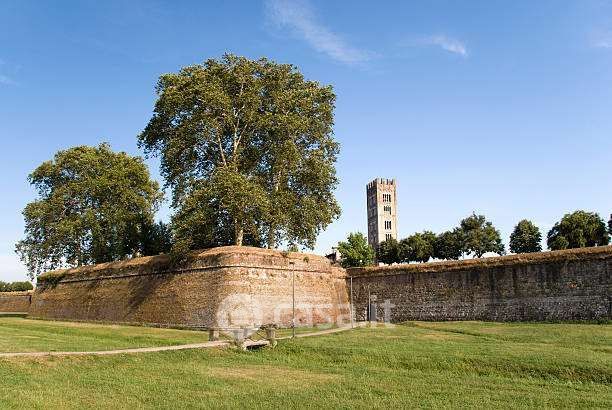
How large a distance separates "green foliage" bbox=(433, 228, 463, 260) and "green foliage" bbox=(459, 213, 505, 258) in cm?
84

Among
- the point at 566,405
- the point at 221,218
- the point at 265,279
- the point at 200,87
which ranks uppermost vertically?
the point at 200,87

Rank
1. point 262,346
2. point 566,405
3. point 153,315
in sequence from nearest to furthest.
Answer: point 566,405
point 262,346
point 153,315

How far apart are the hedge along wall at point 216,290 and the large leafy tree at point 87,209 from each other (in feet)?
19.7

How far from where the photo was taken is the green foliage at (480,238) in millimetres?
54781

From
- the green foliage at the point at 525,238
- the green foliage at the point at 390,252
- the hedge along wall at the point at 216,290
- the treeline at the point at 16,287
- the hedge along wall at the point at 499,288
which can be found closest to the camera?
the hedge along wall at the point at 499,288

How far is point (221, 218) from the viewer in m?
31.8

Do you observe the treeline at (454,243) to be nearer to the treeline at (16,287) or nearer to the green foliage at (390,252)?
the green foliage at (390,252)

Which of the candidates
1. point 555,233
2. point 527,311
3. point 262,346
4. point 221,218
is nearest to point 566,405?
point 262,346

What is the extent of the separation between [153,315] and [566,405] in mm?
22517

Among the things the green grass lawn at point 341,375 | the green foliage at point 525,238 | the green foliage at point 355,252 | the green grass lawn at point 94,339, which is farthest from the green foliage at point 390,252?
the green grass lawn at point 341,375

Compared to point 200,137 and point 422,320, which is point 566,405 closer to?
point 422,320

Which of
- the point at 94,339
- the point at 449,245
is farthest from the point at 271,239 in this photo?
the point at 449,245

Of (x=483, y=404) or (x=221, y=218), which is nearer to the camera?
(x=483, y=404)

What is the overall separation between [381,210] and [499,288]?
7865 centimetres
